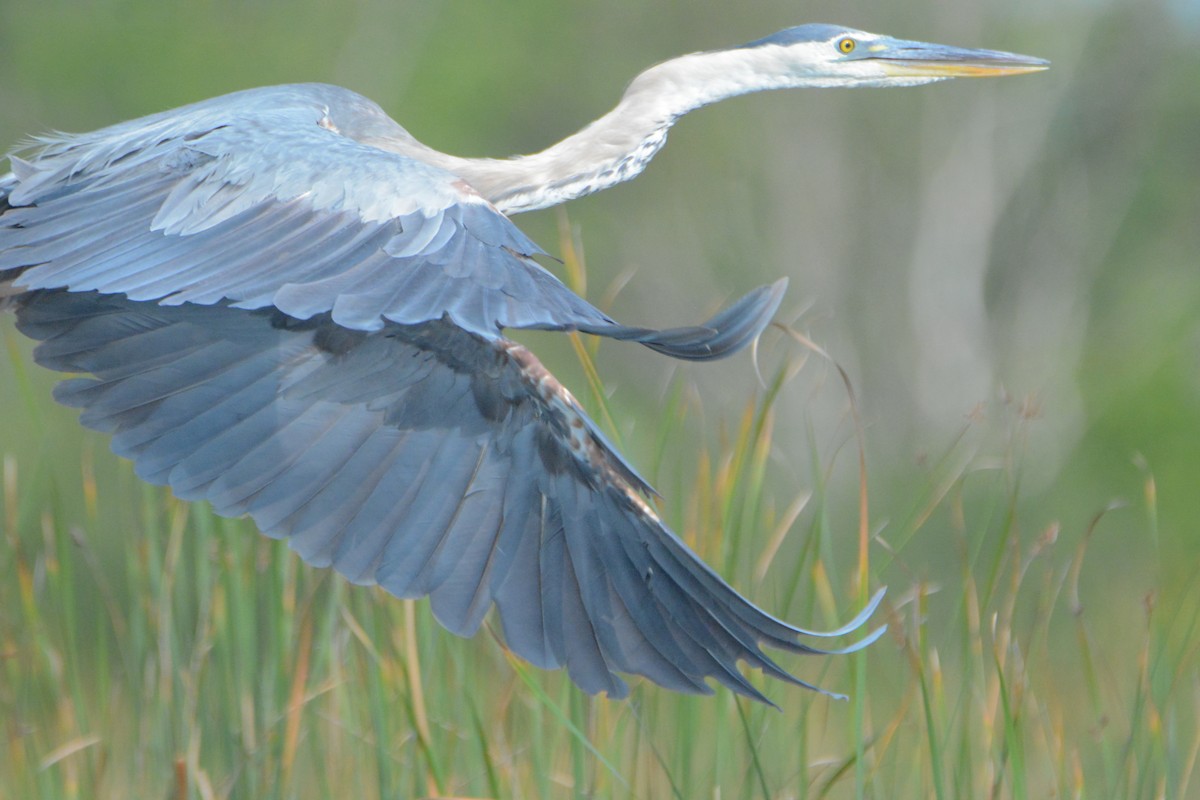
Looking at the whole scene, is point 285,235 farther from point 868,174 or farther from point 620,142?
point 868,174

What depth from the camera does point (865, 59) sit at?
12.9 ft

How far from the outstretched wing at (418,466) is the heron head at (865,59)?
55.7 inches

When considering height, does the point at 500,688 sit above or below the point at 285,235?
below

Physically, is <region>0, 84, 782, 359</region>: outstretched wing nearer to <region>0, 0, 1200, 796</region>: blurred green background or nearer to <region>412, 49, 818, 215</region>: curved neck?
<region>412, 49, 818, 215</region>: curved neck

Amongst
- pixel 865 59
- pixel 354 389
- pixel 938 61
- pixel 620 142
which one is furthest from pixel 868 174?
pixel 354 389

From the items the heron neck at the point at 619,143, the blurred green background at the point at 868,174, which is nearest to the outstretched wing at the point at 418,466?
the heron neck at the point at 619,143

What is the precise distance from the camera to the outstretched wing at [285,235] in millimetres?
2377

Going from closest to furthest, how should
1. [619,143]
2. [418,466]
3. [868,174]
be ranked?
[418,466]
[619,143]
[868,174]

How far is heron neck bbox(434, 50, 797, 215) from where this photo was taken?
3518mm

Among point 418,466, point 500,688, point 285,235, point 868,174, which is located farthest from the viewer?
point 868,174

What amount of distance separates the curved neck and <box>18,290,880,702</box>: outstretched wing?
0.74 m

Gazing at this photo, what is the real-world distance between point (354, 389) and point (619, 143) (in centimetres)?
102

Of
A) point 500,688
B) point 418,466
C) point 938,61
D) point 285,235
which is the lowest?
point 500,688

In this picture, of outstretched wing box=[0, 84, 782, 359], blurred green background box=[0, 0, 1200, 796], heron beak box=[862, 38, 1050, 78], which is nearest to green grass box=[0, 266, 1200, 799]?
outstretched wing box=[0, 84, 782, 359]
